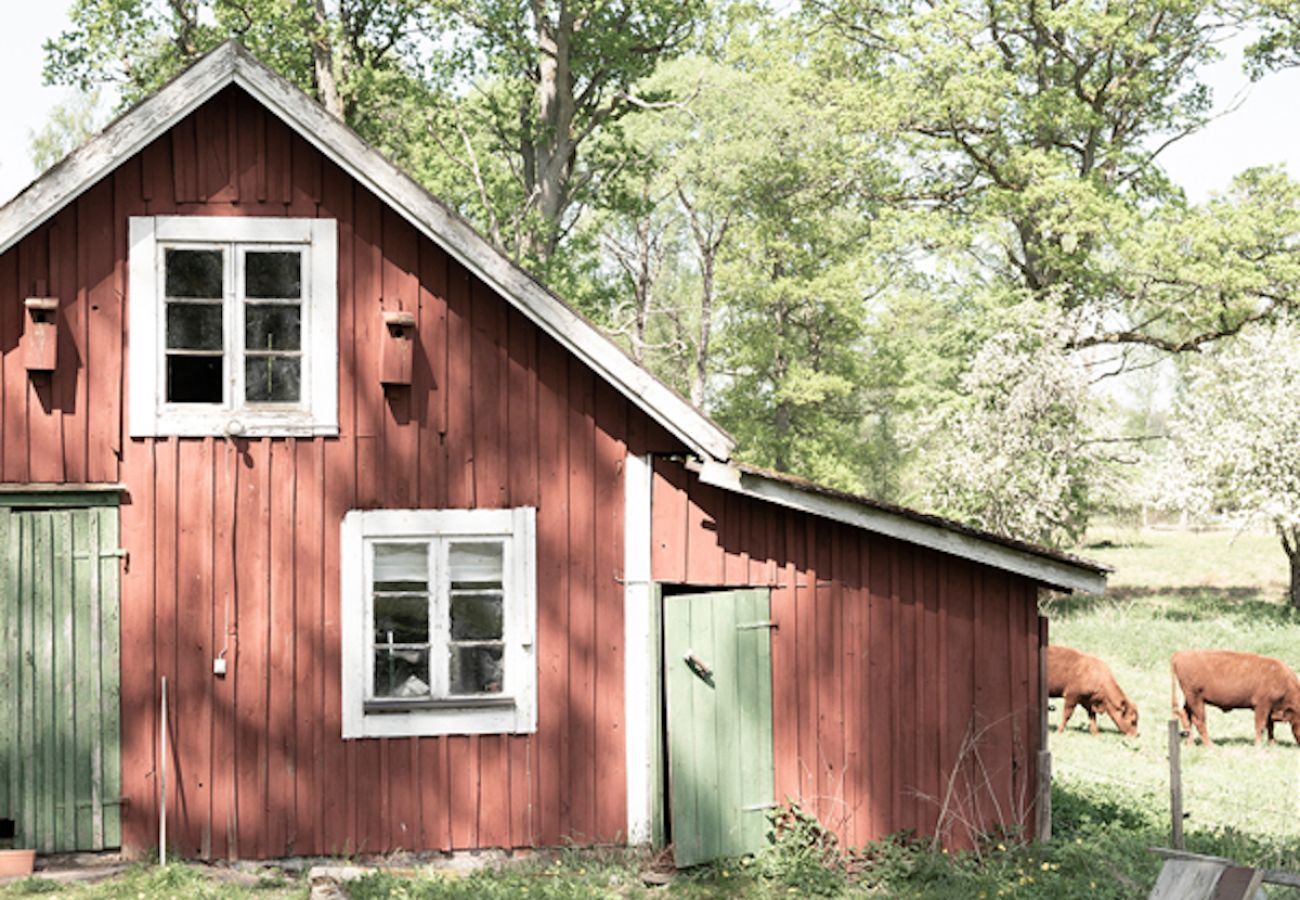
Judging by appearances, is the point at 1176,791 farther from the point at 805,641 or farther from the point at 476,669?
the point at 476,669

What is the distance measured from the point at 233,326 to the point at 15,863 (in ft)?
14.4

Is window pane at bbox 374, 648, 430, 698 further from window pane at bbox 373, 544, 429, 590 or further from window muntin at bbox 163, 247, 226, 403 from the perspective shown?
window muntin at bbox 163, 247, 226, 403

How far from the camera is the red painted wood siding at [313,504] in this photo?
11.8m

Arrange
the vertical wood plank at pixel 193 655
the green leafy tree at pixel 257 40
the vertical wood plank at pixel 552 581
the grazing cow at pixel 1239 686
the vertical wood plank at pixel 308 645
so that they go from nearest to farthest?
the vertical wood plank at pixel 193 655, the vertical wood plank at pixel 308 645, the vertical wood plank at pixel 552 581, the grazing cow at pixel 1239 686, the green leafy tree at pixel 257 40

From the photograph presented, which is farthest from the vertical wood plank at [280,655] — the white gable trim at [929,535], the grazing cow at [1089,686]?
the grazing cow at [1089,686]

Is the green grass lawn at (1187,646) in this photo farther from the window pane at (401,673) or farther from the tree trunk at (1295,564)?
the window pane at (401,673)

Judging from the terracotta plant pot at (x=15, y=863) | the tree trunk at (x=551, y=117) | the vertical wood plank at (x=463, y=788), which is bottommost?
the terracotta plant pot at (x=15, y=863)

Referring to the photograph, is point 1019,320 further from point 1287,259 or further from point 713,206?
point 713,206

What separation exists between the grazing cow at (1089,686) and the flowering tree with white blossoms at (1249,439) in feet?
46.1

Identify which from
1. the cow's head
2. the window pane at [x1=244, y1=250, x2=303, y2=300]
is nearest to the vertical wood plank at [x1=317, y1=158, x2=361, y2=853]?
the window pane at [x1=244, y1=250, x2=303, y2=300]

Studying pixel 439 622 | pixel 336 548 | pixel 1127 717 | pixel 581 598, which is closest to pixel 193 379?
pixel 336 548

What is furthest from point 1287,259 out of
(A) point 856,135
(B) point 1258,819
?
(B) point 1258,819

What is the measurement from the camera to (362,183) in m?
11.6

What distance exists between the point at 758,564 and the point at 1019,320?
24.4m
